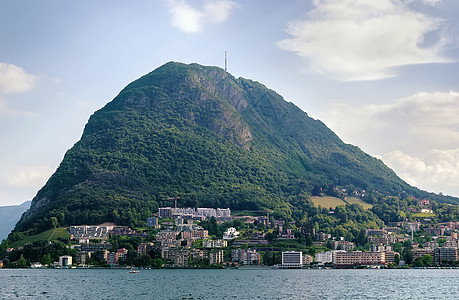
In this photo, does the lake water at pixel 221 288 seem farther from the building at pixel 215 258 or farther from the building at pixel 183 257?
the building at pixel 215 258

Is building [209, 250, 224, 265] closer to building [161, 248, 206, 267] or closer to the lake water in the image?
building [161, 248, 206, 267]

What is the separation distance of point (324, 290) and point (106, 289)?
37.8 meters

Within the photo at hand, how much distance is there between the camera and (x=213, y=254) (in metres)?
197

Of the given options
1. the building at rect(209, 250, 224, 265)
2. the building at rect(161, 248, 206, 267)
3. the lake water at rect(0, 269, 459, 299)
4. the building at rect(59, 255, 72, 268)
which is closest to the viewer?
the lake water at rect(0, 269, 459, 299)

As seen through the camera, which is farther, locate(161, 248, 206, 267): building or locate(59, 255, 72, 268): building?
locate(59, 255, 72, 268): building

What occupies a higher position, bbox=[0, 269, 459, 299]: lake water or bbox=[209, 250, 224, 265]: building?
bbox=[209, 250, 224, 265]: building

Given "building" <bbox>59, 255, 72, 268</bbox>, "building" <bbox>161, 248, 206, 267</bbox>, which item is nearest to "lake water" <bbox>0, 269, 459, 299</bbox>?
"building" <bbox>59, 255, 72, 268</bbox>

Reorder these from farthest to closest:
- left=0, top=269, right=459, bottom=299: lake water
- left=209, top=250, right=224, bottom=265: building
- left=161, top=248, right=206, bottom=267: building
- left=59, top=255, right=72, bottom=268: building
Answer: left=209, top=250, right=224, bottom=265: building, left=59, top=255, right=72, bottom=268: building, left=161, top=248, right=206, bottom=267: building, left=0, top=269, right=459, bottom=299: lake water

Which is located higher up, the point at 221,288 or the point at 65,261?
the point at 65,261

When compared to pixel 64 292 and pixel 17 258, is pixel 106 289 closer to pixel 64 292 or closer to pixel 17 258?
pixel 64 292

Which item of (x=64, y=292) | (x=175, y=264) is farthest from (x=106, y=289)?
(x=175, y=264)

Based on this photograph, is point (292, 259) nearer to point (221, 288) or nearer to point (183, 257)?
point (183, 257)

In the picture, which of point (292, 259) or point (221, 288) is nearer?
point (221, 288)

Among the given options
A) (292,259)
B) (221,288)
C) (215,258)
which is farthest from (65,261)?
(221,288)
